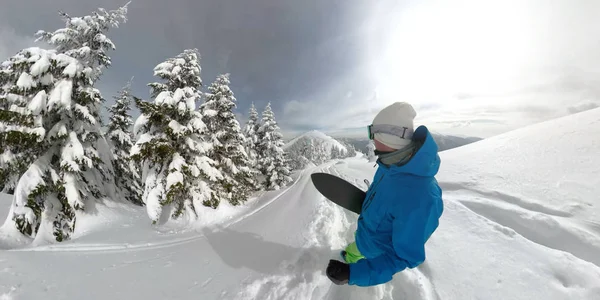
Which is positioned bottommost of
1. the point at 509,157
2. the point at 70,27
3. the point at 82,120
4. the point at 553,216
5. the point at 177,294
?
the point at 177,294

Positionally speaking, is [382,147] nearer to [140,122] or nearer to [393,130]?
[393,130]

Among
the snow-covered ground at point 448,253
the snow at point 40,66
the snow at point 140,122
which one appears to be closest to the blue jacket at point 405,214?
the snow-covered ground at point 448,253

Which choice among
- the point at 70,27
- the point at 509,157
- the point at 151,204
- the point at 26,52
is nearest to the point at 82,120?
the point at 26,52

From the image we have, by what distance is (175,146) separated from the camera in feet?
38.6

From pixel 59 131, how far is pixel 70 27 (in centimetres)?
508

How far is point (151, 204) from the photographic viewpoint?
34.1ft

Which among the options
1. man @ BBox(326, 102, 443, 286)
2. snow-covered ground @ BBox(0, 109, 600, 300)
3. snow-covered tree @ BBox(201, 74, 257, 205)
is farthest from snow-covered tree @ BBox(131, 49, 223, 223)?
man @ BBox(326, 102, 443, 286)

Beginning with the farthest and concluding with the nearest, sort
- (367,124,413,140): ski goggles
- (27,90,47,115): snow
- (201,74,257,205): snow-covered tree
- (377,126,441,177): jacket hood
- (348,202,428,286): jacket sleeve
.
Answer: (201,74,257,205): snow-covered tree < (27,90,47,115): snow < (367,124,413,140): ski goggles < (377,126,441,177): jacket hood < (348,202,428,286): jacket sleeve

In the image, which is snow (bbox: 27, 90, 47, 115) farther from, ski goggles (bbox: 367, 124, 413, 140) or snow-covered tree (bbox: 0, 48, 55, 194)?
ski goggles (bbox: 367, 124, 413, 140)

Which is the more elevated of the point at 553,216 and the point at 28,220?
the point at 28,220

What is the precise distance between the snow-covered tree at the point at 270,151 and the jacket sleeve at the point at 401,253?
26071 millimetres

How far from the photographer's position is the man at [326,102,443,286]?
1913 mm

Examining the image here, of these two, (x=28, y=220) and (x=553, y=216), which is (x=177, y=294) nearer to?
(x=553, y=216)

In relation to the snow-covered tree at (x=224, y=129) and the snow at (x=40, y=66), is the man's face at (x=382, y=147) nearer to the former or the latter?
the snow at (x=40, y=66)
